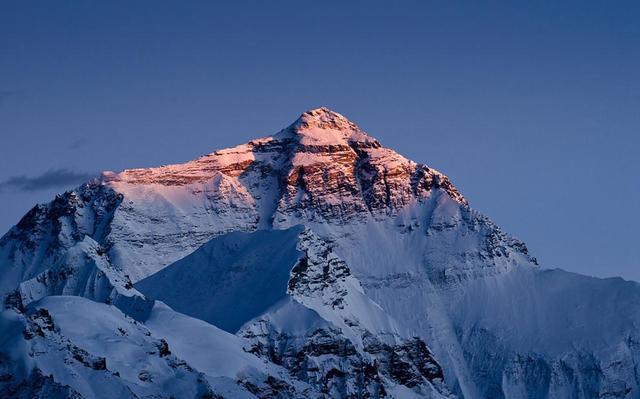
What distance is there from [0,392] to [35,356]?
24.2 ft

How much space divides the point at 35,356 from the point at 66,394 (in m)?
10.4

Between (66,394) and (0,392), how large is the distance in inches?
265

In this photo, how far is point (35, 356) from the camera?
19800 centimetres

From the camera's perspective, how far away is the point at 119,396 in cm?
19912

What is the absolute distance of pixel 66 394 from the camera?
619 feet

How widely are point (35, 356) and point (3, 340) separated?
373cm

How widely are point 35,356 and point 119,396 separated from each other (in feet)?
27.9

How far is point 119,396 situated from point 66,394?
11054 millimetres

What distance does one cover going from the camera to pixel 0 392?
192 m

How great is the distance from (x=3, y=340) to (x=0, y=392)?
9.02 meters

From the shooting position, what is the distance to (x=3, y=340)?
200 m
